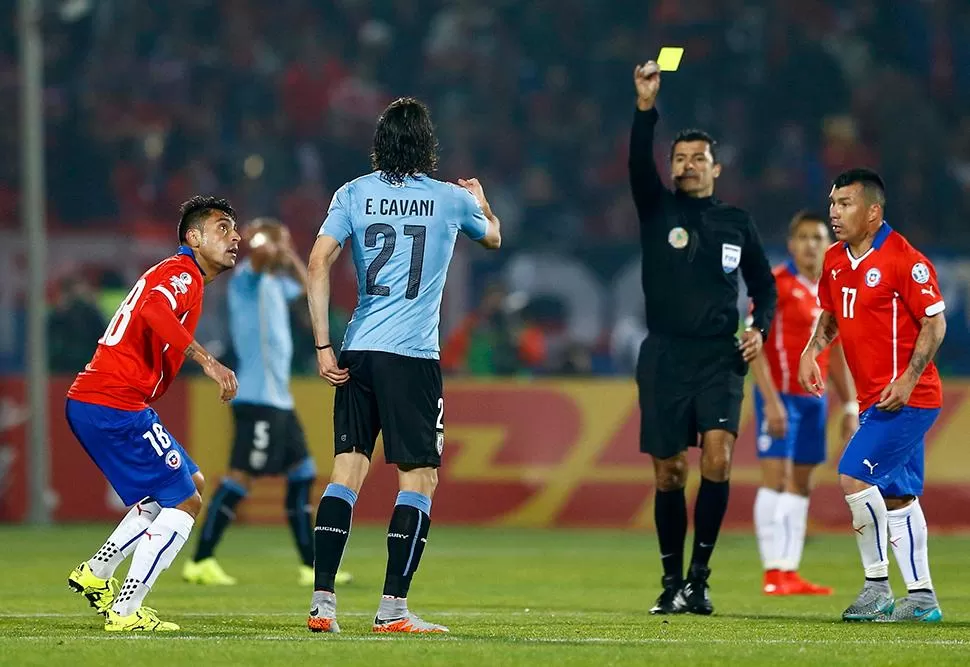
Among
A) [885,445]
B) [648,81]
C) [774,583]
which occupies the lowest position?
[774,583]

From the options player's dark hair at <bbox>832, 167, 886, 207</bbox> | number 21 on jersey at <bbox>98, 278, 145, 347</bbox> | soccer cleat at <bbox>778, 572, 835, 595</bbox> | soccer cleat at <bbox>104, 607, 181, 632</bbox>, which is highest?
player's dark hair at <bbox>832, 167, 886, 207</bbox>

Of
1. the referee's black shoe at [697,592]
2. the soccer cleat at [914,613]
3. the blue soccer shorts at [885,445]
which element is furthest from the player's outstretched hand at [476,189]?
the soccer cleat at [914,613]

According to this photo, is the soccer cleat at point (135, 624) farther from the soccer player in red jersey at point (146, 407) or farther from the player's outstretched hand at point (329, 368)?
the player's outstretched hand at point (329, 368)

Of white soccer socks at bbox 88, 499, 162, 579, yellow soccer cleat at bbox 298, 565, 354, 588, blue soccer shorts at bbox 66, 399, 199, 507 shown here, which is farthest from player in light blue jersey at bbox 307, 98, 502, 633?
yellow soccer cleat at bbox 298, 565, 354, 588

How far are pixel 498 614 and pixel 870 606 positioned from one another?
6.29 feet

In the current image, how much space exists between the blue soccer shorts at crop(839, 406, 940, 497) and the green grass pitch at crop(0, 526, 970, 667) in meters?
0.76

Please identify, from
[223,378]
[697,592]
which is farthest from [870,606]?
[223,378]

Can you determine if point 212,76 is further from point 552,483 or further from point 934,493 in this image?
point 934,493

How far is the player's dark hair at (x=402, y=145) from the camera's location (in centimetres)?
739

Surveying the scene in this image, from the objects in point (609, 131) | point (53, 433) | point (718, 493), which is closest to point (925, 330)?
point (718, 493)

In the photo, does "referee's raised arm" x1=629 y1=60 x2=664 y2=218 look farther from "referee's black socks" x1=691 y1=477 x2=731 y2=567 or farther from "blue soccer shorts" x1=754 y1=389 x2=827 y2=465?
"blue soccer shorts" x1=754 y1=389 x2=827 y2=465

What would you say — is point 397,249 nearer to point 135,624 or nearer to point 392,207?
point 392,207

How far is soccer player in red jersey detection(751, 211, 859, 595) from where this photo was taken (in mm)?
10773

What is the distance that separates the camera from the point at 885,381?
327 inches
